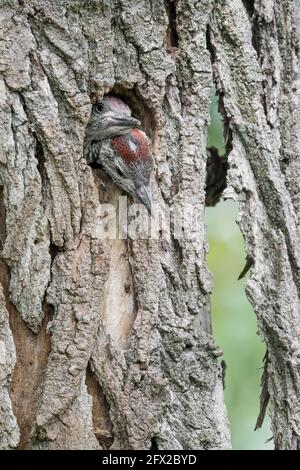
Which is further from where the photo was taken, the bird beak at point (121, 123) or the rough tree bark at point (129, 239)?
the bird beak at point (121, 123)

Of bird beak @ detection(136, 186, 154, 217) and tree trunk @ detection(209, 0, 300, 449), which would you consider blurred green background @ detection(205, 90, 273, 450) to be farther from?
bird beak @ detection(136, 186, 154, 217)

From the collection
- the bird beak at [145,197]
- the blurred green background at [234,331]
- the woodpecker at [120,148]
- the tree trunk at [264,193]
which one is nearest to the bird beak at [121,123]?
the woodpecker at [120,148]

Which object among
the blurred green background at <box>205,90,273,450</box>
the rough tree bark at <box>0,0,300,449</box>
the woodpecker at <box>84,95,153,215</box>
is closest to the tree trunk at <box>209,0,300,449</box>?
the rough tree bark at <box>0,0,300,449</box>

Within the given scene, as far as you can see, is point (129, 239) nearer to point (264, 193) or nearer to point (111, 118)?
point (111, 118)

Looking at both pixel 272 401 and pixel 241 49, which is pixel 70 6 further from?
pixel 272 401

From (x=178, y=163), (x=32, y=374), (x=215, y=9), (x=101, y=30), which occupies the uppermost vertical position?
(x=215, y=9)

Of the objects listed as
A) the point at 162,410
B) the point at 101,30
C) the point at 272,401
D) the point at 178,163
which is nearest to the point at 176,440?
the point at 162,410

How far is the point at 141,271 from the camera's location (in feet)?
13.3

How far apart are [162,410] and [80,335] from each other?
55 cm

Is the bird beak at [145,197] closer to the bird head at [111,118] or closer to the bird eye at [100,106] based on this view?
the bird head at [111,118]

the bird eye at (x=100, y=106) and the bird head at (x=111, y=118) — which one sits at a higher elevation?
the bird eye at (x=100, y=106)

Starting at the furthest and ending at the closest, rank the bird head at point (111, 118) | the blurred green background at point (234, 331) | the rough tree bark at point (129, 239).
Result: the blurred green background at point (234, 331), the bird head at point (111, 118), the rough tree bark at point (129, 239)

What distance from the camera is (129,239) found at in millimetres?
4105

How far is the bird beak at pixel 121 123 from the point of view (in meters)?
4.19
